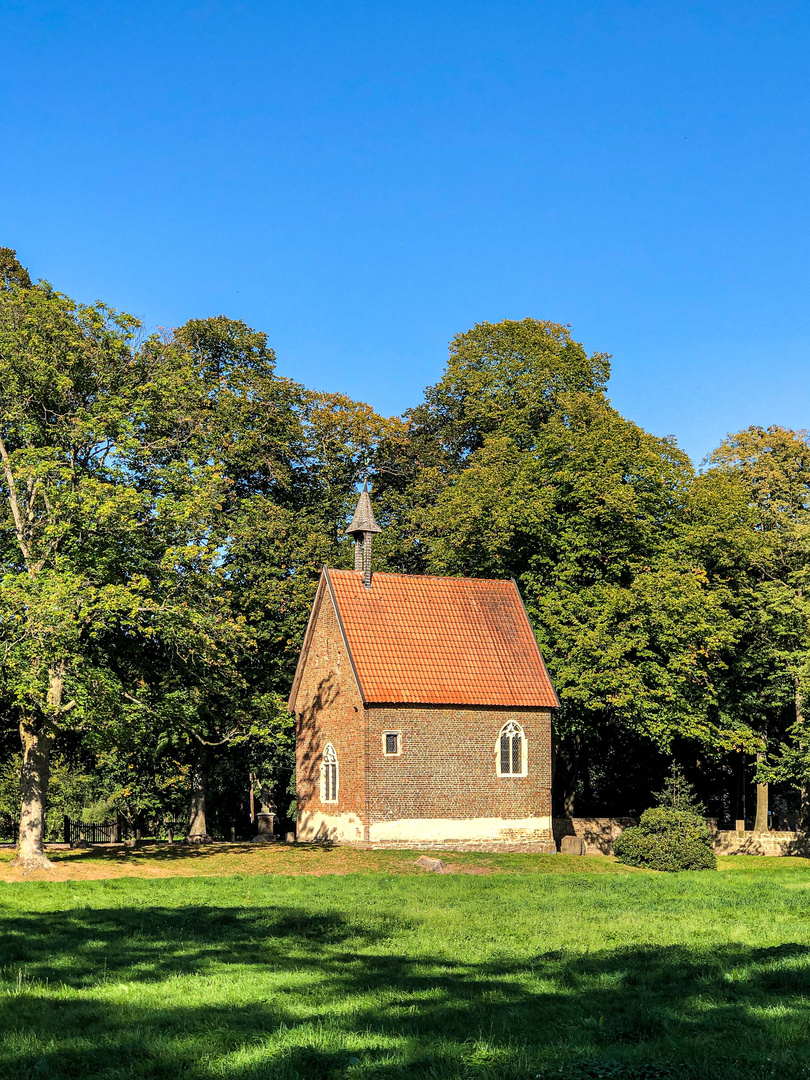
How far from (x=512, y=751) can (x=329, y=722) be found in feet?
22.3

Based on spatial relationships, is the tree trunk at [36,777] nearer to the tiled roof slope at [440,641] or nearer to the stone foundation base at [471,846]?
the tiled roof slope at [440,641]

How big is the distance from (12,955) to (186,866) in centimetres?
1631

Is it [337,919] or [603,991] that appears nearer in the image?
[603,991]

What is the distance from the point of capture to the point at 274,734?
3434 centimetres

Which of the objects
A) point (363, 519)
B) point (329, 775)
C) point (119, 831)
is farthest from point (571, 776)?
point (119, 831)

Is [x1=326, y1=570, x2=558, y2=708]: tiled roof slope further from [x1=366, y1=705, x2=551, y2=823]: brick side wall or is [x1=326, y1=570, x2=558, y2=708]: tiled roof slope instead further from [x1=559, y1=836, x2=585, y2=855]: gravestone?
[x1=559, y1=836, x2=585, y2=855]: gravestone

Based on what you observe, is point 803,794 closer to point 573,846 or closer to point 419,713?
point 573,846

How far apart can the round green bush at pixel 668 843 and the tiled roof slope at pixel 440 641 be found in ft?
18.8

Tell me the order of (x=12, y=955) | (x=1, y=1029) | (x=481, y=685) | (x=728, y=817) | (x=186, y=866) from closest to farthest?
(x=1, y=1029) → (x=12, y=955) → (x=186, y=866) → (x=481, y=685) → (x=728, y=817)

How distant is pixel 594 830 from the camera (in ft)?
137

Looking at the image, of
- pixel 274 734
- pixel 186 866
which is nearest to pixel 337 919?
pixel 186 866

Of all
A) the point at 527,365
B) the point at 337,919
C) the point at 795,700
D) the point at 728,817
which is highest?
the point at 527,365

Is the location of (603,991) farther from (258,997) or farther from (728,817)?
(728,817)

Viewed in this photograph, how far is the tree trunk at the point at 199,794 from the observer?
40188 mm
